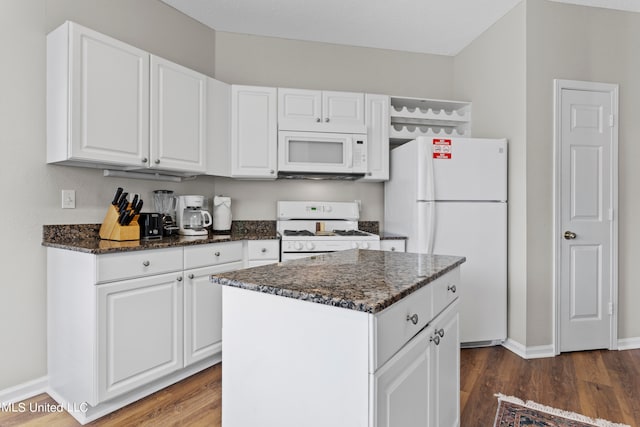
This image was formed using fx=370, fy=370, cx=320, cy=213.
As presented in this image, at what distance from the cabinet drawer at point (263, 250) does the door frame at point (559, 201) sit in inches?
82.7

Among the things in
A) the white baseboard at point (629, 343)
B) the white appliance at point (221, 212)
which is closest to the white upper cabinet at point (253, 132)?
the white appliance at point (221, 212)

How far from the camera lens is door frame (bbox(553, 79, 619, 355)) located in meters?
2.77

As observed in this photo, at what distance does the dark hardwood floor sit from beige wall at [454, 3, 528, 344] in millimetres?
347

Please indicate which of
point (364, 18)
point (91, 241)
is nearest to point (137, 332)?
point (91, 241)

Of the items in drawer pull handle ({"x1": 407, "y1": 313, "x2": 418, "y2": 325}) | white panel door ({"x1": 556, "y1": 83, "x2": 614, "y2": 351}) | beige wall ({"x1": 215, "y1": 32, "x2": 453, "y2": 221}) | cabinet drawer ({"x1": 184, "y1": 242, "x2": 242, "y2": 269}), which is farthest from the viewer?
beige wall ({"x1": 215, "y1": 32, "x2": 453, "y2": 221})

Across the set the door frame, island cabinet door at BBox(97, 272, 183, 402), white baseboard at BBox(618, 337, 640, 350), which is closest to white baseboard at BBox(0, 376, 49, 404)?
island cabinet door at BBox(97, 272, 183, 402)

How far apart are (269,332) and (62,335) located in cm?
166

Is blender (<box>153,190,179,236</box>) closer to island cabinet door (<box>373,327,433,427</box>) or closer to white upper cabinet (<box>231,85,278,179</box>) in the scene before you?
white upper cabinet (<box>231,85,278,179</box>)

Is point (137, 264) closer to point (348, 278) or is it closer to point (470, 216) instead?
point (348, 278)

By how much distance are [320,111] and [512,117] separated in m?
1.54

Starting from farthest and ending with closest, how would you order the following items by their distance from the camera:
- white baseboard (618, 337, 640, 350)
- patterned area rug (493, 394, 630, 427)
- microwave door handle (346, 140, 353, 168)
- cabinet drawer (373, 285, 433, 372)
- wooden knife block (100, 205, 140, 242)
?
microwave door handle (346, 140, 353, 168), white baseboard (618, 337, 640, 350), wooden knife block (100, 205, 140, 242), patterned area rug (493, 394, 630, 427), cabinet drawer (373, 285, 433, 372)

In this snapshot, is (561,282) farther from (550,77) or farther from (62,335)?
(62,335)

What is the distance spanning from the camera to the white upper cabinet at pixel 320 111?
3.12 metres

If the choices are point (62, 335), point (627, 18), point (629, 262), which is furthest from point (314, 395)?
point (627, 18)
